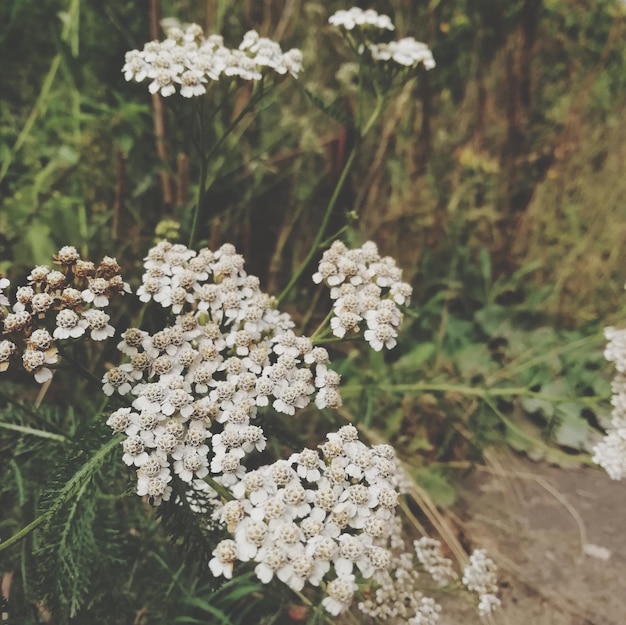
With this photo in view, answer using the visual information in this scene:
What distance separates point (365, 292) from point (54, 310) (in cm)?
73

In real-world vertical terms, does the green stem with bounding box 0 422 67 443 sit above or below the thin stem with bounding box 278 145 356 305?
below

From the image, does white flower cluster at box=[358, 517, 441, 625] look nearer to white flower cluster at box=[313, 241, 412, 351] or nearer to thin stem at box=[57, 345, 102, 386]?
white flower cluster at box=[313, 241, 412, 351]

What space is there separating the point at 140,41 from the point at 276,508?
2.19 m

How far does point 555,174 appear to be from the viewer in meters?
3.11

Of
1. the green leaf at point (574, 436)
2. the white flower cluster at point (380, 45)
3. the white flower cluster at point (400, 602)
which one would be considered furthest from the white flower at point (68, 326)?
the green leaf at point (574, 436)

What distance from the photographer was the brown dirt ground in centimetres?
196

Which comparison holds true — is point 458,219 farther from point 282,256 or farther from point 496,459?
point 496,459

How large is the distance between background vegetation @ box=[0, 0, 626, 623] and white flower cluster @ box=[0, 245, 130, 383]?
0.38 metres

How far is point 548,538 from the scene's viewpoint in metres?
2.18

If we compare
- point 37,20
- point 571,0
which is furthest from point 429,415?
point 571,0

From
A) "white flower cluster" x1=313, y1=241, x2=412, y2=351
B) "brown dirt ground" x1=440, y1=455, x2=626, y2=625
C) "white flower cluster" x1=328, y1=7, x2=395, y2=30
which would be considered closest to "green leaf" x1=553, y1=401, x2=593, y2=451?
"brown dirt ground" x1=440, y1=455, x2=626, y2=625

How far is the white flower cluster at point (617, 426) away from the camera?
1.68 m

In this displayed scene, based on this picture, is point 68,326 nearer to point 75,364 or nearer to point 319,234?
point 75,364

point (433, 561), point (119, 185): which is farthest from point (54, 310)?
point (433, 561)
